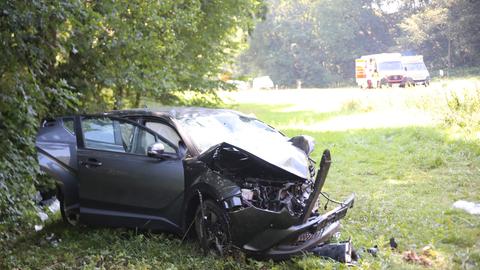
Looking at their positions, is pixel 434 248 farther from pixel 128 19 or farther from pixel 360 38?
pixel 360 38

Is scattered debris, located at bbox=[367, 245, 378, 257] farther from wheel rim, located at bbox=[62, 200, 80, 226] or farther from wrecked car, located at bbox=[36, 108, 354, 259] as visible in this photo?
wheel rim, located at bbox=[62, 200, 80, 226]

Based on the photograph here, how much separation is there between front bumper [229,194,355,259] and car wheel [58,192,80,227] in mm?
2782

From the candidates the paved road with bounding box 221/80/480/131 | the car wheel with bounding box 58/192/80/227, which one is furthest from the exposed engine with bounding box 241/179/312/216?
the paved road with bounding box 221/80/480/131

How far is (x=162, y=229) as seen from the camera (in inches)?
238

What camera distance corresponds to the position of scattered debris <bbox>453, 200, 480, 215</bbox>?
7.06 meters

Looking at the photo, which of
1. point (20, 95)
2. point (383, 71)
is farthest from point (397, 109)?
point (383, 71)

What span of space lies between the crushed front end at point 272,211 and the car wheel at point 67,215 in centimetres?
253

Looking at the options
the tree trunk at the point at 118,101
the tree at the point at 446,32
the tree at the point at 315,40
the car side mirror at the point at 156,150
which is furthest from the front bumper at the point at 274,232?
the tree at the point at 315,40

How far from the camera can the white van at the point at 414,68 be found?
30.0m

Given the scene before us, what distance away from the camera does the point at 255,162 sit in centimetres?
523

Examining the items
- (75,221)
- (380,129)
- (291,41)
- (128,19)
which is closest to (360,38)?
(291,41)

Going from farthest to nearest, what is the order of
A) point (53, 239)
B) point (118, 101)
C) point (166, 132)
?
point (118, 101)
point (53, 239)
point (166, 132)

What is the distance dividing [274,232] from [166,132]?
1943 mm

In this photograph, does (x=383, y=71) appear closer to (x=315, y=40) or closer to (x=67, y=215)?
(x=315, y=40)
